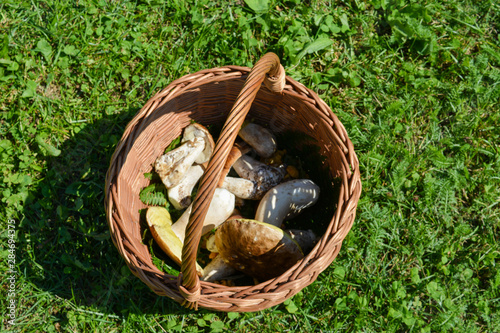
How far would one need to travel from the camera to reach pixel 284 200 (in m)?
2.65

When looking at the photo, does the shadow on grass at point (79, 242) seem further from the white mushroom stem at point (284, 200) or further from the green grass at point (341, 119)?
the white mushroom stem at point (284, 200)

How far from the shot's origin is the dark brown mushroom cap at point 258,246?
2.30 m

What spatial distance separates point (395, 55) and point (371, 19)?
0.39m

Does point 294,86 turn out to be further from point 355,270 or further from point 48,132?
point 48,132

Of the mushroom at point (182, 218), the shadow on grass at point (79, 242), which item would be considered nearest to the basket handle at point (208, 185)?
→ the mushroom at point (182, 218)

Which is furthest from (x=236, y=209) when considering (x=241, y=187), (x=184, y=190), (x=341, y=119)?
(x=341, y=119)

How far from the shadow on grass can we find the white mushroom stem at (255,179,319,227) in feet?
3.31

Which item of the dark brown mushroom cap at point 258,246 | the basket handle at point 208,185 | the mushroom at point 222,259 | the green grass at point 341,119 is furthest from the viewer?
the green grass at point 341,119

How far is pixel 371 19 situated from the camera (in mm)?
3693

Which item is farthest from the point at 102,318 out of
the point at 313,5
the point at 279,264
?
A: the point at 313,5

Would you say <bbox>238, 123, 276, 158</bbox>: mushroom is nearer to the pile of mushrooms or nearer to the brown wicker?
the pile of mushrooms

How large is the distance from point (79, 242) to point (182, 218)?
40.0 inches

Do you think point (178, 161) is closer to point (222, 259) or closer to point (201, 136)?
point (201, 136)

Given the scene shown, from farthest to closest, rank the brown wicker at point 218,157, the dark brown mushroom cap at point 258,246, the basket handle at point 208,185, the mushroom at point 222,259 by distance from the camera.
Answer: the mushroom at point 222,259 < the dark brown mushroom cap at point 258,246 < the brown wicker at point 218,157 < the basket handle at point 208,185
